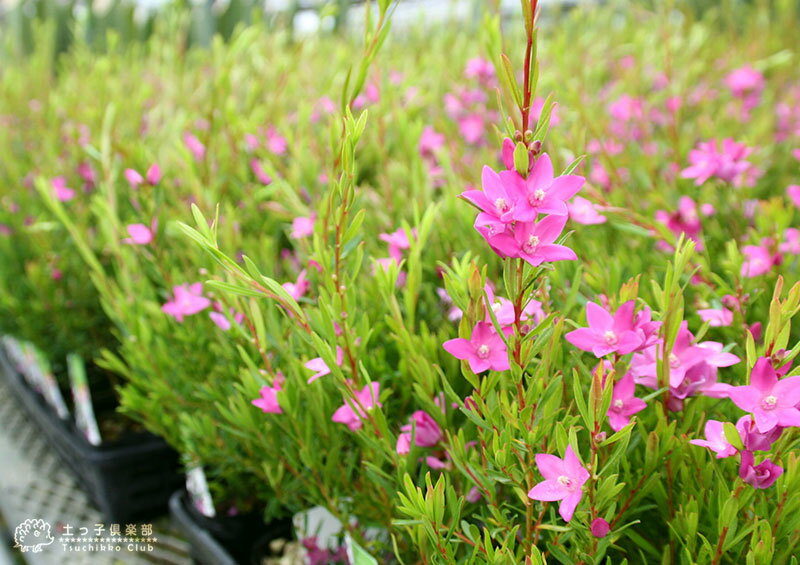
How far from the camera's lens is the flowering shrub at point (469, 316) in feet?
1.59

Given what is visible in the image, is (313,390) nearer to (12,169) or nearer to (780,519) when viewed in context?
(780,519)

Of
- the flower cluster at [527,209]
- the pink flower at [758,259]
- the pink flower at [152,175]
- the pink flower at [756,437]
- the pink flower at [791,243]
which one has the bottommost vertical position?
the pink flower at [791,243]

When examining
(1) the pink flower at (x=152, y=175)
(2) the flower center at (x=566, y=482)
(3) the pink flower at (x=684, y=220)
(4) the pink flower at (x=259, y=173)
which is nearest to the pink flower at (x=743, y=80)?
(3) the pink flower at (x=684, y=220)

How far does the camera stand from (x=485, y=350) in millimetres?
510

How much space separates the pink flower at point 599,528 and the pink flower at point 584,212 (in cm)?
44

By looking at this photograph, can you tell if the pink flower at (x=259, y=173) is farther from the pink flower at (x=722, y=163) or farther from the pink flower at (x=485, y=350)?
the pink flower at (x=485, y=350)

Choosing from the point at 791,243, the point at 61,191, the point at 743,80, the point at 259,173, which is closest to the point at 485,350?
the point at 791,243

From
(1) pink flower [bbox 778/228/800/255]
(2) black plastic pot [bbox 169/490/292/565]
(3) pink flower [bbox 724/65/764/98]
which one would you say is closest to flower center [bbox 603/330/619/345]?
(1) pink flower [bbox 778/228/800/255]

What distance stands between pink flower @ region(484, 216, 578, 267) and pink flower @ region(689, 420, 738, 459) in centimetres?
17

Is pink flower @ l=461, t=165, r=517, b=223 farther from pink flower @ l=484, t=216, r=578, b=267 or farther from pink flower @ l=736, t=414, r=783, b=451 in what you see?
pink flower @ l=736, t=414, r=783, b=451

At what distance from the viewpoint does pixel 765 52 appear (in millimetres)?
2115

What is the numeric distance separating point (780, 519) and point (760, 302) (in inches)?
15.5

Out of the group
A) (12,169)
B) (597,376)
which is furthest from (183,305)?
(12,169)

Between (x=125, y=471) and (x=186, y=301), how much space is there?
672 millimetres
